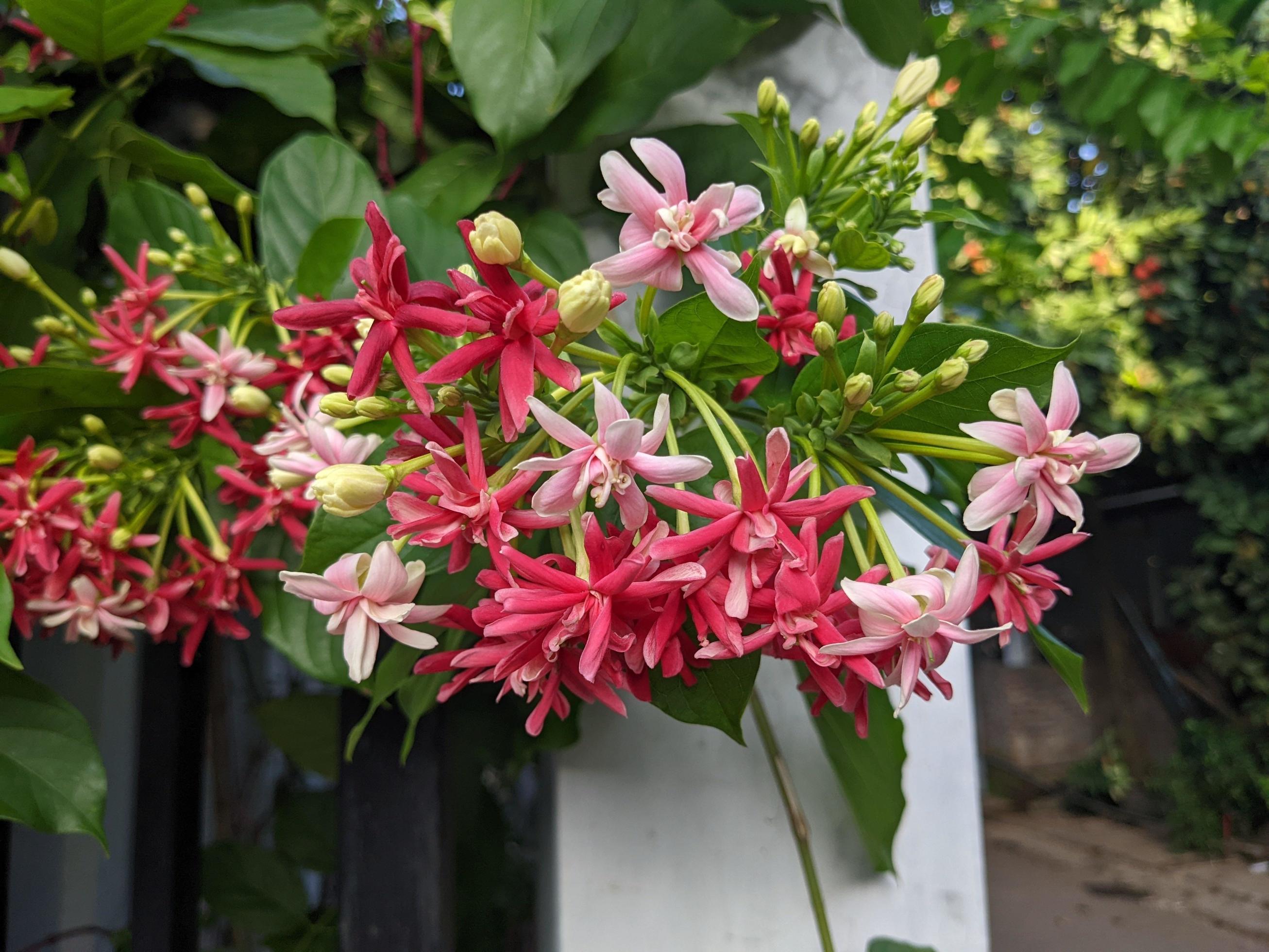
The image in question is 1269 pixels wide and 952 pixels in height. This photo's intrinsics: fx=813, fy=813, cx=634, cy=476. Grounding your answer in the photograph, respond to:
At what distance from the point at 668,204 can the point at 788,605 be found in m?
0.15

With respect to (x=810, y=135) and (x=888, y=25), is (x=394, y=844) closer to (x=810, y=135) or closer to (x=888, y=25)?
(x=810, y=135)

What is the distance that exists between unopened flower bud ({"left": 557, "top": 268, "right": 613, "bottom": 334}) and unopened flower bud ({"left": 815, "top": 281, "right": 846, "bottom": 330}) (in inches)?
3.8

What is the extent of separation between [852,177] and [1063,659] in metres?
0.26

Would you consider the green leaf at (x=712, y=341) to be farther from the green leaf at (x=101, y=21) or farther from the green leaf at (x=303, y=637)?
the green leaf at (x=101, y=21)

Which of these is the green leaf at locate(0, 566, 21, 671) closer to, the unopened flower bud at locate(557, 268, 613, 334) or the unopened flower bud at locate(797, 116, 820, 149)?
the unopened flower bud at locate(557, 268, 613, 334)

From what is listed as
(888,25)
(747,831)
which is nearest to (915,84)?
(888,25)

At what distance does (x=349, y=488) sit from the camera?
0.28 meters

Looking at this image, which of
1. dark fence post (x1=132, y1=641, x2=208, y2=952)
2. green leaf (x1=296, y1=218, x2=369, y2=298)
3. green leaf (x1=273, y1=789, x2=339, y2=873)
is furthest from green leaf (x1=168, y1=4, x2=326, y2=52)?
green leaf (x1=273, y1=789, x2=339, y2=873)

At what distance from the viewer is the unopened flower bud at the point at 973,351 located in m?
0.30

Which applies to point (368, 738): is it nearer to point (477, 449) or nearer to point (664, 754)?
point (664, 754)

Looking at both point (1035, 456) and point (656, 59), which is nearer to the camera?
point (1035, 456)

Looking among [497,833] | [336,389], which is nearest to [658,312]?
[336,389]

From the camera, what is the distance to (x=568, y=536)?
0.31m

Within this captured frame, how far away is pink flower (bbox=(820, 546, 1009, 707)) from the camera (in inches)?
10.7
